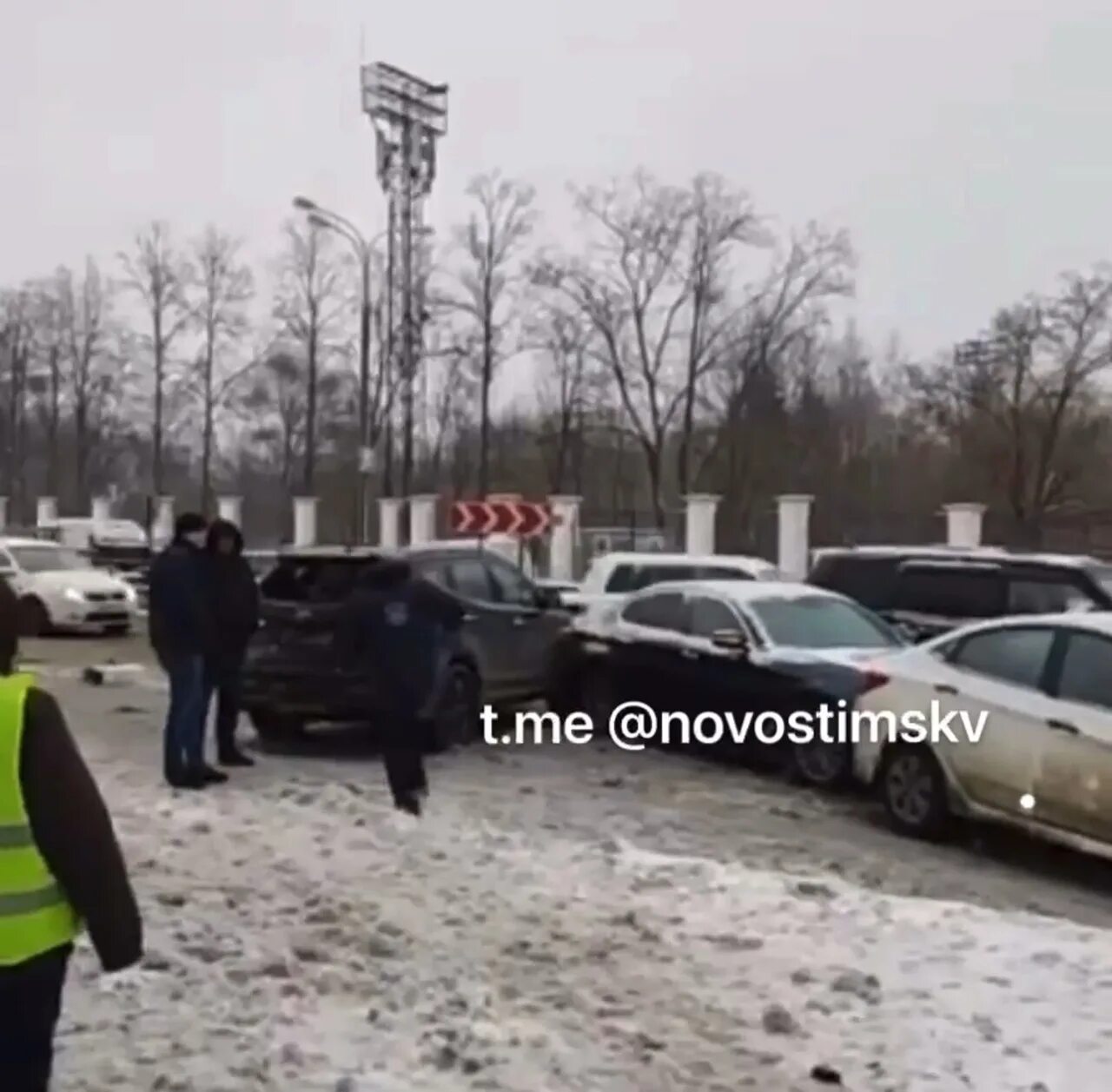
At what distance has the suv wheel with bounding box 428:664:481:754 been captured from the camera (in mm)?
13586

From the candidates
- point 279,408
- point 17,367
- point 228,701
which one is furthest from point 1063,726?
point 17,367

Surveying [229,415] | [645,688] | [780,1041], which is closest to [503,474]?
[229,415]

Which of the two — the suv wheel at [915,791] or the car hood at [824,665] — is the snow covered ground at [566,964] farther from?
the car hood at [824,665]

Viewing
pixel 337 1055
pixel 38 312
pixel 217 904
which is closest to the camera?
pixel 337 1055

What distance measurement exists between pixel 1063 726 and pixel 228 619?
5.74 meters

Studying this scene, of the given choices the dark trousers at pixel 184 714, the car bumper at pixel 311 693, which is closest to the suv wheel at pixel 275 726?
the car bumper at pixel 311 693

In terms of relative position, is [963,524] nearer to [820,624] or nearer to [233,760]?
[820,624]

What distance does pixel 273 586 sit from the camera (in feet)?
45.1

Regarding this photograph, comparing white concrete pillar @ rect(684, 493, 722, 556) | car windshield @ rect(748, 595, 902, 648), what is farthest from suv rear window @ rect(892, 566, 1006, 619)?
white concrete pillar @ rect(684, 493, 722, 556)

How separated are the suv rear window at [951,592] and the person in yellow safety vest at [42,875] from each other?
1347 cm

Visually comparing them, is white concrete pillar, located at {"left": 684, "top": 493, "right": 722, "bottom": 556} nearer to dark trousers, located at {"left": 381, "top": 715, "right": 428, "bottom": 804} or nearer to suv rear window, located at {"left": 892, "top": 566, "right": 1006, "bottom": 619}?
suv rear window, located at {"left": 892, "top": 566, "right": 1006, "bottom": 619}

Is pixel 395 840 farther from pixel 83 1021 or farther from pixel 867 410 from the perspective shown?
pixel 867 410

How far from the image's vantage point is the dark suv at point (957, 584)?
52.4 feet

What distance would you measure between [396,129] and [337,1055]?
45.5m
